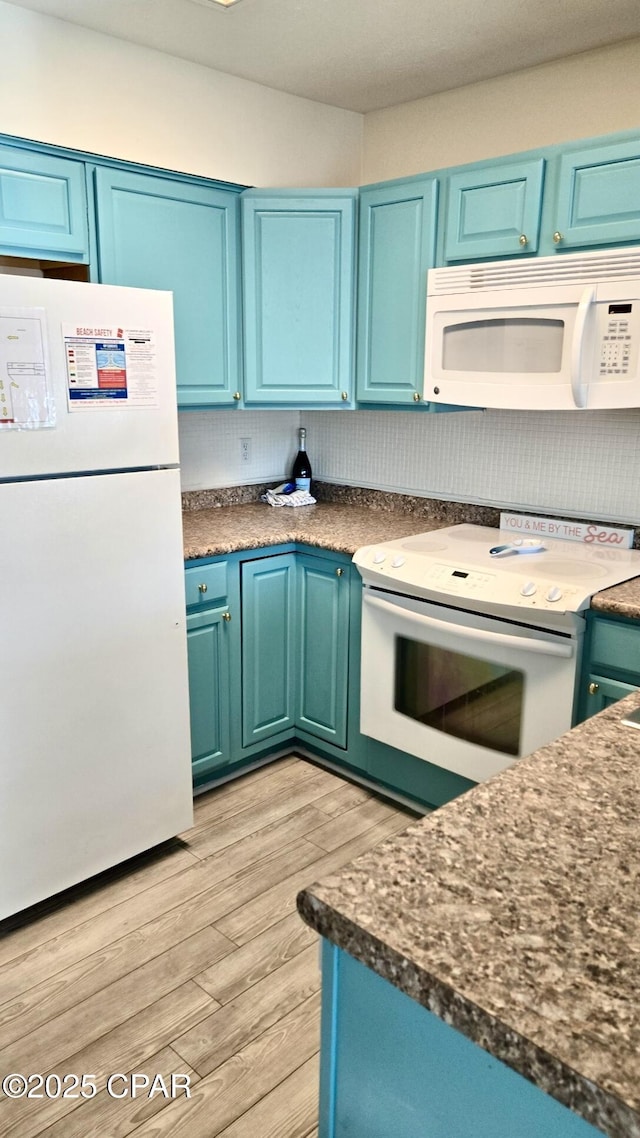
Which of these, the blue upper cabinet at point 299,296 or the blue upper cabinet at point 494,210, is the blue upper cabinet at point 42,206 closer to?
the blue upper cabinet at point 299,296

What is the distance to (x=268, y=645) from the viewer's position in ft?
9.68

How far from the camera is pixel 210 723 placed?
2.79 metres

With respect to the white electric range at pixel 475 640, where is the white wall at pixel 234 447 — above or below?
above

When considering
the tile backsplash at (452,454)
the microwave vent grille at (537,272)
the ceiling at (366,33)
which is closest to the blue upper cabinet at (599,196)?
the microwave vent grille at (537,272)

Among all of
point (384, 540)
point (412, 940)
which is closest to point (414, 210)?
point (384, 540)

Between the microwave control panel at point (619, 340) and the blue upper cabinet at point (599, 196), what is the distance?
0.61 feet

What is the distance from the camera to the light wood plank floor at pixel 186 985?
1.68m

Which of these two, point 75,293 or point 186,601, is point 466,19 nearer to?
point 75,293

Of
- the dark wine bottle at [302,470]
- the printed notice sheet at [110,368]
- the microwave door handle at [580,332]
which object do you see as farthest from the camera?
the dark wine bottle at [302,470]

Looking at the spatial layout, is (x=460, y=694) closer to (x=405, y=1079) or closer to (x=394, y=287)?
(x=394, y=287)

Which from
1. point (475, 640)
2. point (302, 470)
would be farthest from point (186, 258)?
point (475, 640)

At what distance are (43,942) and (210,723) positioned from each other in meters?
0.87

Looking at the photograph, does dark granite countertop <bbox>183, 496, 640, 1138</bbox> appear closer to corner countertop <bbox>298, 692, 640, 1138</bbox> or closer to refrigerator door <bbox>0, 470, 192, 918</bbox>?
corner countertop <bbox>298, 692, 640, 1138</bbox>

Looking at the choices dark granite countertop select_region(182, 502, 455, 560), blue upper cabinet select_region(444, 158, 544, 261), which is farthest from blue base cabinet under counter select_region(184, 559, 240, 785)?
blue upper cabinet select_region(444, 158, 544, 261)
